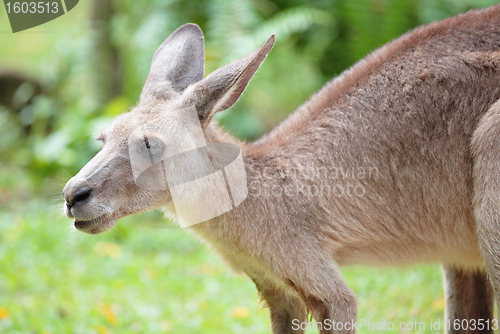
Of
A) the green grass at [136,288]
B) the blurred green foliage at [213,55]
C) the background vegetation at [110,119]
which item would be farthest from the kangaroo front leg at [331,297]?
the blurred green foliage at [213,55]

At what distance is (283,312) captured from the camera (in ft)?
13.6

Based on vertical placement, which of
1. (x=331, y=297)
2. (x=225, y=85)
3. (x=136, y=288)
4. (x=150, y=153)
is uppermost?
(x=225, y=85)

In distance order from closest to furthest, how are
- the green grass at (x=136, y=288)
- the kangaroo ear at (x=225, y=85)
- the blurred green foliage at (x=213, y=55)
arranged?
the kangaroo ear at (x=225, y=85)
the green grass at (x=136, y=288)
the blurred green foliage at (x=213, y=55)

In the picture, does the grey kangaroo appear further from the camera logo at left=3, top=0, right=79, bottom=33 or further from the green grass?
the camera logo at left=3, top=0, right=79, bottom=33

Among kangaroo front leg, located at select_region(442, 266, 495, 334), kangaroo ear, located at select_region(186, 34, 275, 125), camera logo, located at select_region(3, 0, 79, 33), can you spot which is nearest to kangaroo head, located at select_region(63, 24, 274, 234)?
kangaroo ear, located at select_region(186, 34, 275, 125)

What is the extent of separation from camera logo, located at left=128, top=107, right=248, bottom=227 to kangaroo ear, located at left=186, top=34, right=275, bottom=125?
0.30 ft

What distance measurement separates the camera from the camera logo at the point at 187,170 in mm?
3682

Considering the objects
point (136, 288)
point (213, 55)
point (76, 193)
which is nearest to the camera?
point (76, 193)

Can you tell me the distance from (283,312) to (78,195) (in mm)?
1791

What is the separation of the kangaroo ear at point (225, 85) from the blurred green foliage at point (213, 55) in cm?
330

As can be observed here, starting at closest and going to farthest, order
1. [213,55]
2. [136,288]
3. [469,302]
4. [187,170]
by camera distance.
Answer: [187,170] → [469,302] → [136,288] → [213,55]
